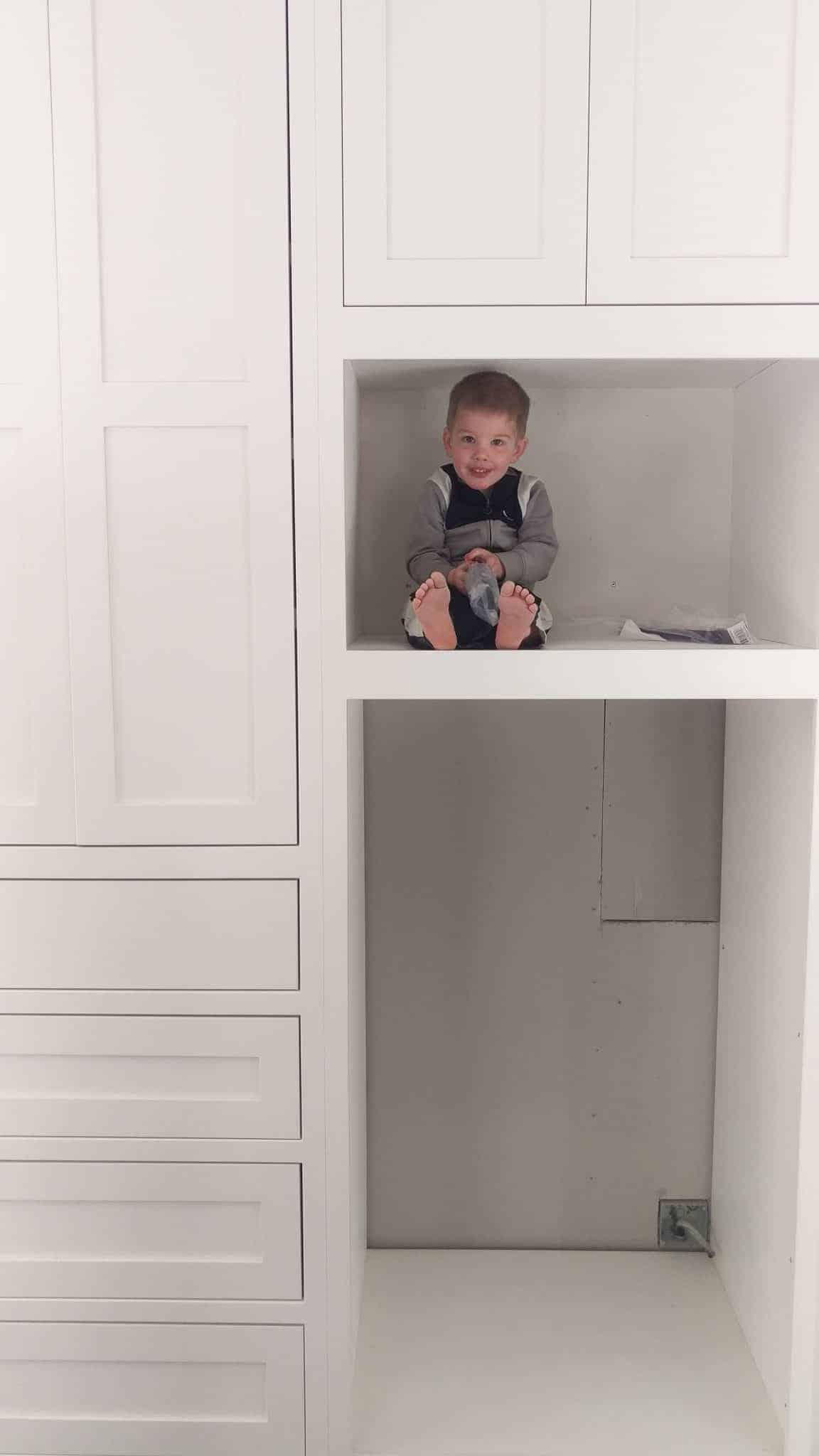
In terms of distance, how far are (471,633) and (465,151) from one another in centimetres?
63

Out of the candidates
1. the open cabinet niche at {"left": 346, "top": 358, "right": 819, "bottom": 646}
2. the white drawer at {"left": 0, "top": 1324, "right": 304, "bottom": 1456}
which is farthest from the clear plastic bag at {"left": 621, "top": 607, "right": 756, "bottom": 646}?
the white drawer at {"left": 0, "top": 1324, "right": 304, "bottom": 1456}

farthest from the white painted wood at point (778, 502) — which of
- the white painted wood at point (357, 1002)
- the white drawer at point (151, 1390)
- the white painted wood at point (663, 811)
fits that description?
the white drawer at point (151, 1390)

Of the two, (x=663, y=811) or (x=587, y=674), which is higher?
(x=587, y=674)

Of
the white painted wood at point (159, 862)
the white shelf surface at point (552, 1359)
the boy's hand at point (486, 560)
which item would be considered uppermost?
the boy's hand at point (486, 560)

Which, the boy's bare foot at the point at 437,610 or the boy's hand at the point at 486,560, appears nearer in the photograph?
the boy's bare foot at the point at 437,610

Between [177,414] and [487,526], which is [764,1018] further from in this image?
[177,414]

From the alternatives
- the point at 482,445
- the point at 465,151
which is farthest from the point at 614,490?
the point at 465,151

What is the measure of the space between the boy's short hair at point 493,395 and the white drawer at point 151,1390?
1.35 m

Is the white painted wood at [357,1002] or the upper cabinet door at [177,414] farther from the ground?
the upper cabinet door at [177,414]

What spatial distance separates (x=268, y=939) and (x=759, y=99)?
1278 millimetres

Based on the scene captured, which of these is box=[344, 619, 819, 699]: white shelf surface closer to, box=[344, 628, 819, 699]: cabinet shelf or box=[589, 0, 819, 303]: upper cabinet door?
box=[344, 628, 819, 699]: cabinet shelf

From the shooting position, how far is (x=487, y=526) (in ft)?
5.37

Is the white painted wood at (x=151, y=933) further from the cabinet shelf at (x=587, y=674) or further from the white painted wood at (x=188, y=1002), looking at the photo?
the cabinet shelf at (x=587, y=674)

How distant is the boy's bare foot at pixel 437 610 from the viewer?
1477 mm
